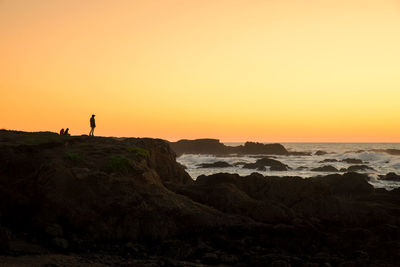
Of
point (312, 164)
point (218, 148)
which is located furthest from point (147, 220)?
point (218, 148)

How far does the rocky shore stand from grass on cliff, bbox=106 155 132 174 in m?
0.05

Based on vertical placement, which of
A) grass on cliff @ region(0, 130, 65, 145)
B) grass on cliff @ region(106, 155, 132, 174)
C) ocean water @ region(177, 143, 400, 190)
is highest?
grass on cliff @ region(0, 130, 65, 145)

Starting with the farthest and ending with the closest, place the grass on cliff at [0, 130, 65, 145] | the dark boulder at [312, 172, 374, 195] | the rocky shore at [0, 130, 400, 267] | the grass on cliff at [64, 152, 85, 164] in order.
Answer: the dark boulder at [312, 172, 374, 195] < the grass on cliff at [0, 130, 65, 145] < the grass on cliff at [64, 152, 85, 164] < the rocky shore at [0, 130, 400, 267]

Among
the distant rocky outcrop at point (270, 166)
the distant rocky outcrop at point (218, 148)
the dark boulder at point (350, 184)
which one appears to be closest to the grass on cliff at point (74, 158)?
the dark boulder at point (350, 184)

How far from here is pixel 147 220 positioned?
1352 cm

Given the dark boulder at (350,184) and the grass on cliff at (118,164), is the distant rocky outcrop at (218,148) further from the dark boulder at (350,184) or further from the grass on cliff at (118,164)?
the grass on cliff at (118,164)

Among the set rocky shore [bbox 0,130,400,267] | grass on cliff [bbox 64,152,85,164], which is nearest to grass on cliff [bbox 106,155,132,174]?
rocky shore [bbox 0,130,400,267]

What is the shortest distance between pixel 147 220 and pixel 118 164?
425 centimetres

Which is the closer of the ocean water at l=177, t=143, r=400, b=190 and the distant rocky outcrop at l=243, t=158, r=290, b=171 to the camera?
the ocean water at l=177, t=143, r=400, b=190

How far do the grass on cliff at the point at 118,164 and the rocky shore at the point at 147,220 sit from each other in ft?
0.16

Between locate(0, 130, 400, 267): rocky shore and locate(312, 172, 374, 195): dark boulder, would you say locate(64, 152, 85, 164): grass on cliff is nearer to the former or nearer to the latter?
locate(0, 130, 400, 267): rocky shore

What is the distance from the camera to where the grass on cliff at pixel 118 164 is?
16500 mm

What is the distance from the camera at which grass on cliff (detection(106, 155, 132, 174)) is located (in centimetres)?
1650

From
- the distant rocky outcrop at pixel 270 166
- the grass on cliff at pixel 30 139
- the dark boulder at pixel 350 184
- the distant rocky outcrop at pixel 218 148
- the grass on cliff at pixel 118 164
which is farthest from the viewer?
the distant rocky outcrop at pixel 218 148
